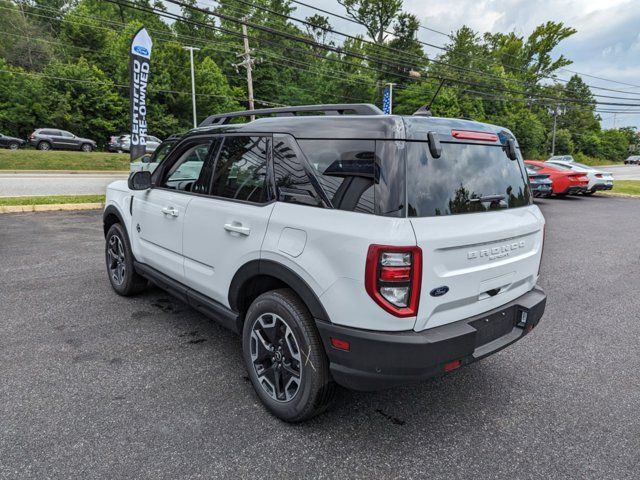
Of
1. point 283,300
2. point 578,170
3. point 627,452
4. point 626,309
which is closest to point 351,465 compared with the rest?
point 283,300

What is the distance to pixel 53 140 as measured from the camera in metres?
28.8

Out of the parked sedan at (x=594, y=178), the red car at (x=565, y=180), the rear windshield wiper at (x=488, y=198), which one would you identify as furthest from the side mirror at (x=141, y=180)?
the parked sedan at (x=594, y=178)

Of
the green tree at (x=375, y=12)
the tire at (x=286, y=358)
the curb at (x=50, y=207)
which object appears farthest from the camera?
the green tree at (x=375, y=12)

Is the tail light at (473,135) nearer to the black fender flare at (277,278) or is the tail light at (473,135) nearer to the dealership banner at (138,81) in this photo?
the black fender flare at (277,278)

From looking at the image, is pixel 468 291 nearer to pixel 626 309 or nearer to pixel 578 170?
pixel 626 309

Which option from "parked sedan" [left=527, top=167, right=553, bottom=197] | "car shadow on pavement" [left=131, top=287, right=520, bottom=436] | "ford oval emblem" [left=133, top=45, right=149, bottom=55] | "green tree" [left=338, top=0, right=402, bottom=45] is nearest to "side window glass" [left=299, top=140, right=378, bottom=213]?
"car shadow on pavement" [left=131, top=287, right=520, bottom=436]

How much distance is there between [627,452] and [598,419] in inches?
11.8

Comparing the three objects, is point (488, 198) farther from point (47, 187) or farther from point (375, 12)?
point (375, 12)

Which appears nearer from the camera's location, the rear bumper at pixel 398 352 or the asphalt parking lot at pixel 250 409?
the rear bumper at pixel 398 352

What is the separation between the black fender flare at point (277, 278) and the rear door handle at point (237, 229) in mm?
191

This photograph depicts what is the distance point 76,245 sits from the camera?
22.2 feet

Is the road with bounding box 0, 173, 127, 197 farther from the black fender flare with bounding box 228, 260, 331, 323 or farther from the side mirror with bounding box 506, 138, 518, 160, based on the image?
the side mirror with bounding box 506, 138, 518, 160

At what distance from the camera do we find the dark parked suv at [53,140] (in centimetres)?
2842

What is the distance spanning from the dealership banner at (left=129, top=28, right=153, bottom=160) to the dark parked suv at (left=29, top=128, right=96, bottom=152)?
2257cm
